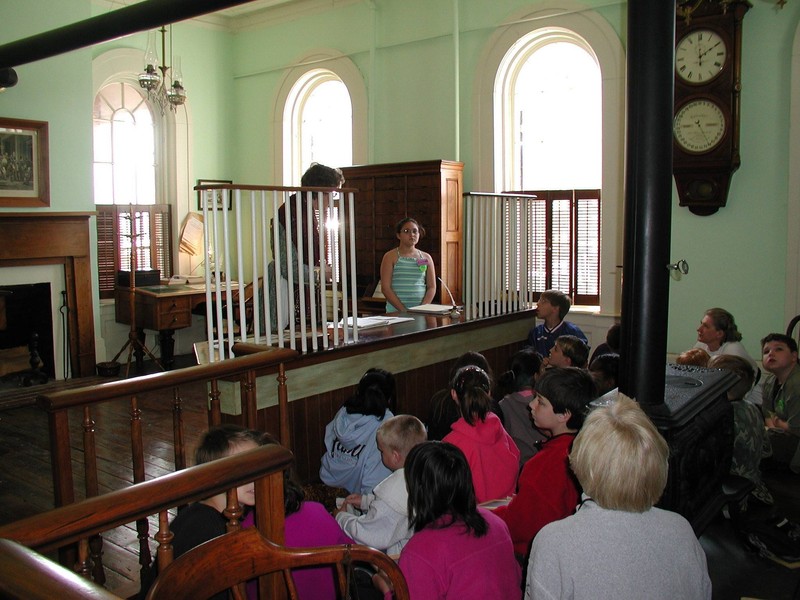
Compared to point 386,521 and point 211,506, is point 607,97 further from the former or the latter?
point 211,506

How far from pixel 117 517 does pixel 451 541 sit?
34.5 inches

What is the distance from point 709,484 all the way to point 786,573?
1.37ft

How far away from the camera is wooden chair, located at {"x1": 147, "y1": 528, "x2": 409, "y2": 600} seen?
4.43ft

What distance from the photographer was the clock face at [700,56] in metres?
5.23

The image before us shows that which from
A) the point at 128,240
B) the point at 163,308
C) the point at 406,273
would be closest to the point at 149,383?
the point at 406,273

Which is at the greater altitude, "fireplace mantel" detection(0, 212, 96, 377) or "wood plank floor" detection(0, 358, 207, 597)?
"fireplace mantel" detection(0, 212, 96, 377)

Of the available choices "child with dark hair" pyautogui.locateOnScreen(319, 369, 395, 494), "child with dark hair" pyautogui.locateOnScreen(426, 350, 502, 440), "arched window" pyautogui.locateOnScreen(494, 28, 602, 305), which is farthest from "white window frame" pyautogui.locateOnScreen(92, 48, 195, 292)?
"child with dark hair" pyautogui.locateOnScreen(426, 350, 502, 440)

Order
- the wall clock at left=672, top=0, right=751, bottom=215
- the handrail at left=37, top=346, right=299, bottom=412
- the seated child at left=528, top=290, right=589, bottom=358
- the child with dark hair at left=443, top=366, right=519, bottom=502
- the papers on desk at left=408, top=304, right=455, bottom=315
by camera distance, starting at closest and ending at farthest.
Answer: the handrail at left=37, top=346, right=299, bottom=412 → the child with dark hair at left=443, top=366, right=519, bottom=502 → the seated child at left=528, top=290, right=589, bottom=358 → the papers on desk at left=408, top=304, right=455, bottom=315 → the wall clock at left=672, top=0, right=751, bottom=215

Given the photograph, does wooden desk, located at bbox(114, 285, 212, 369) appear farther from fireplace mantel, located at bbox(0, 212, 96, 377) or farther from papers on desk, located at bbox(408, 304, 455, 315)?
papers on desk, located at bbox(408, 304, 455, 315)

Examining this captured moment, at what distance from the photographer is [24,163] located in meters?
6.14

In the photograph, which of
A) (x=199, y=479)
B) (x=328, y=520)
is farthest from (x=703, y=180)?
(x=199, y=479)

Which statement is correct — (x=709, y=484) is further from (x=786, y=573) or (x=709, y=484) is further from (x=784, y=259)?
(x=784, y=259)

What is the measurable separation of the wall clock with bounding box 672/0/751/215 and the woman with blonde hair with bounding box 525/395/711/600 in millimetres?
A: 4132

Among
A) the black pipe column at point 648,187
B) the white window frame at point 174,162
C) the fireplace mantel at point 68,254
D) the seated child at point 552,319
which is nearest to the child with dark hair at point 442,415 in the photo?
the black pipe column at point 648,187
